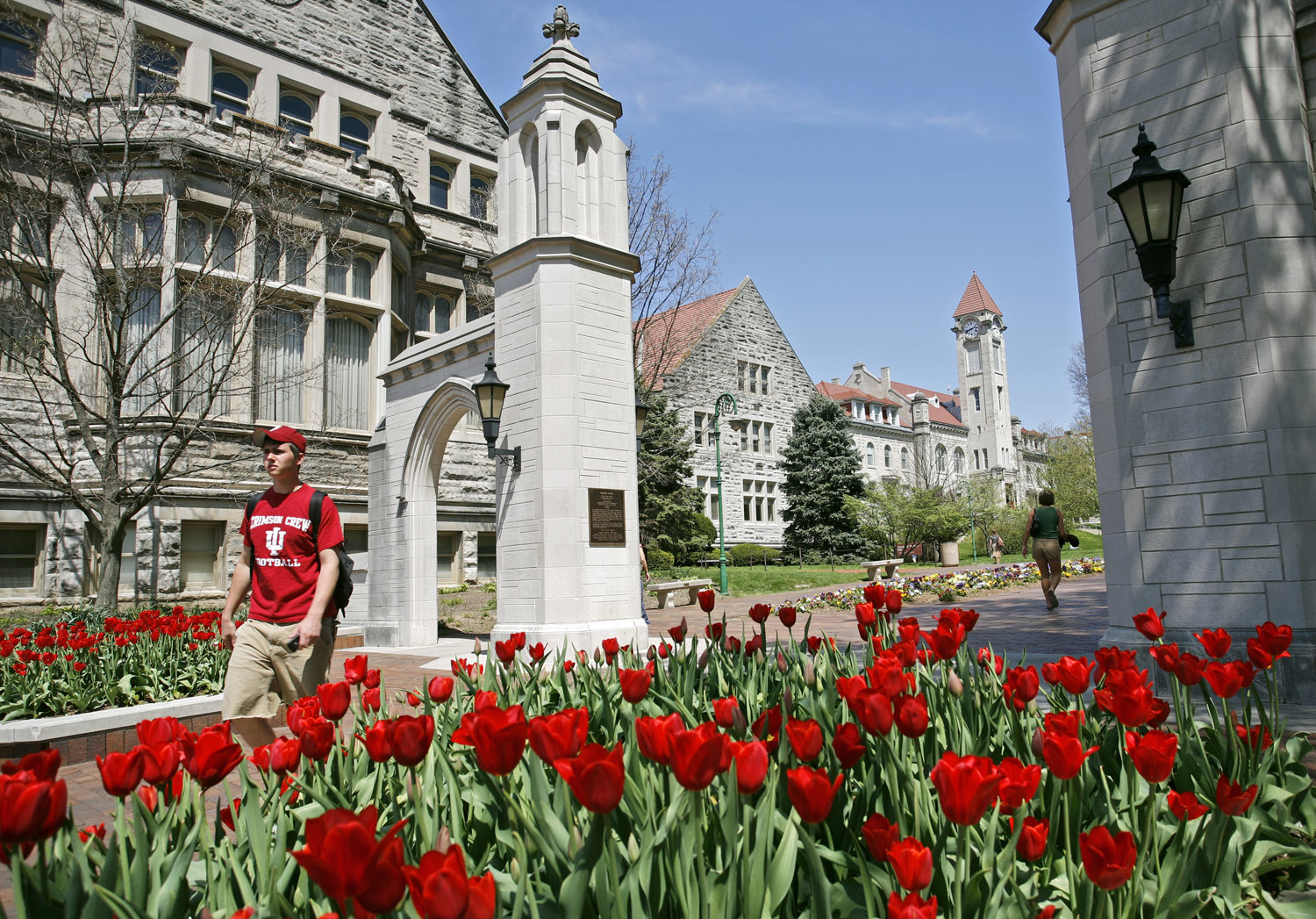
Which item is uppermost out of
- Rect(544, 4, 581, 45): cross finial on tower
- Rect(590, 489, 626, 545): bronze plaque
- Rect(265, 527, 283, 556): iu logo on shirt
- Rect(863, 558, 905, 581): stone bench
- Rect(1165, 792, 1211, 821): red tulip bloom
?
Rect(544, 4, 581, 45): cross finial on tower

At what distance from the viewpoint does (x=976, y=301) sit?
74750mm

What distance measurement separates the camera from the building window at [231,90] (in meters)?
18.3

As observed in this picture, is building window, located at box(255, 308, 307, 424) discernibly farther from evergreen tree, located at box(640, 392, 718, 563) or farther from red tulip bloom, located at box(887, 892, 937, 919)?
red tulip bloom, located at box(887, 892, 937, 919)

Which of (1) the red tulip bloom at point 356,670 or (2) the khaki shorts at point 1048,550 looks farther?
(2) the khaki shorts at point 1048,550

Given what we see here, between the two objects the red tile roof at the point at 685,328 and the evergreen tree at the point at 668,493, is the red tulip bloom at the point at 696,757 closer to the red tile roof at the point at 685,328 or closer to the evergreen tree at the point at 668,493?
the evergreen tree at the point at 668,493

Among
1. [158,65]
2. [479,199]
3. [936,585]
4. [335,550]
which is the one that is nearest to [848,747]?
[335,550]

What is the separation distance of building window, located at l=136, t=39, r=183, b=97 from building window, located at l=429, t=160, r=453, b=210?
20.8 feet

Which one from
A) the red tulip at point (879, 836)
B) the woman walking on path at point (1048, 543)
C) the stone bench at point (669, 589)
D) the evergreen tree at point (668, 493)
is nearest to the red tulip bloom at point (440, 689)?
the red tulip at point (879, 836)

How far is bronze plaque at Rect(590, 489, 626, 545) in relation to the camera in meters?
10.4

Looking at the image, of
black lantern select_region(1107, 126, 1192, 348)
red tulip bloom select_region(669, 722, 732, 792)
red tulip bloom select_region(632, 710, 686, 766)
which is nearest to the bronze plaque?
black lantern select_region(1107, 126, 1192, 348)

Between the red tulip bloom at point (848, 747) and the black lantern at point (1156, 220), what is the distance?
549cm

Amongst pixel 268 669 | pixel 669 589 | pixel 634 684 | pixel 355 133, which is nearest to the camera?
pixel 634 684

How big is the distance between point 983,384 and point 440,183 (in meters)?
58.7

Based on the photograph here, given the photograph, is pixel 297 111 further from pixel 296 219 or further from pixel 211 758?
→ pixel 211 758
